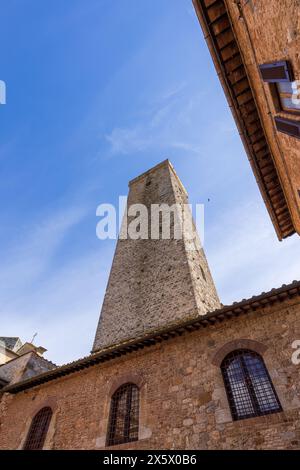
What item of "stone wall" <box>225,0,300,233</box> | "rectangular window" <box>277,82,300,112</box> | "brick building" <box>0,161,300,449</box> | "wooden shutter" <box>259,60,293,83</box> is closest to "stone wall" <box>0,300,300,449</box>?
"brick building" <box>0,161,300,449</box>

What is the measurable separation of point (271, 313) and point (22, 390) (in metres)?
8.89

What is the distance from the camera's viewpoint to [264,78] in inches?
228

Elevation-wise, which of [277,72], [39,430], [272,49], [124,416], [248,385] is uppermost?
[272,49]

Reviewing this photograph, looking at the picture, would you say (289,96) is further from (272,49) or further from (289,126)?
(272,49)

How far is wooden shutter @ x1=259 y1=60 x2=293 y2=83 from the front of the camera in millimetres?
4855

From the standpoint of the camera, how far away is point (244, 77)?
6902 millimetres

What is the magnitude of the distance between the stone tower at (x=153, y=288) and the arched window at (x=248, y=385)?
10.8ft

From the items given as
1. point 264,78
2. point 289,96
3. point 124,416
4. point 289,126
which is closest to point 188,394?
point 124,416

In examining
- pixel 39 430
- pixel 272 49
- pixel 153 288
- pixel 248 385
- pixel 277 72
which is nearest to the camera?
pixel 277 72

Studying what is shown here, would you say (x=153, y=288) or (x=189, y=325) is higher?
(x=153, y=288)

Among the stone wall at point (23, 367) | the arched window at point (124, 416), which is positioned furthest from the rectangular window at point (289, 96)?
the stone wall at point (23, 367)

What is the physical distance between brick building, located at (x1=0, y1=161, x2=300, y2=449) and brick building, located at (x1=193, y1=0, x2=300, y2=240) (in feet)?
10.6

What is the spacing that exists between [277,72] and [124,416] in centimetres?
829

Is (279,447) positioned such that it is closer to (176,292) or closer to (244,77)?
(176,292)
